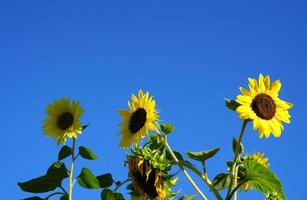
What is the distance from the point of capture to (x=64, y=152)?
13.0 ft

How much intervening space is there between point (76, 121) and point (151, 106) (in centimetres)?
115

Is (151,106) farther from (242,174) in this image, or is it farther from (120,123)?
(242,174)

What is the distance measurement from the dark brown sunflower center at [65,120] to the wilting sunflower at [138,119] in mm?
995

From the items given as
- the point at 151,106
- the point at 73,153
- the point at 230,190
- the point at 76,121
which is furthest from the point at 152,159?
the point at 76,121

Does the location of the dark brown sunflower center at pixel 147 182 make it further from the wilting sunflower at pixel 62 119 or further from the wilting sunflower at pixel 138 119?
the wilting sunflower at pixel 62 119

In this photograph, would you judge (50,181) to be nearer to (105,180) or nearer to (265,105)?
(105,180)

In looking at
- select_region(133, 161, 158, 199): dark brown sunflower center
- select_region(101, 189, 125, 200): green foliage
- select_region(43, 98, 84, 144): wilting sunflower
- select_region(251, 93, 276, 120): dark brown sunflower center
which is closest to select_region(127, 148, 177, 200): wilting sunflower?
select_region(133, 161, 158, 199): dark brown sunflower center

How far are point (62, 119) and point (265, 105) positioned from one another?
1950 mm

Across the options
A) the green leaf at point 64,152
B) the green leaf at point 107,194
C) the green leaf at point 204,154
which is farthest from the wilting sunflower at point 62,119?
the green leaf at point 204,154

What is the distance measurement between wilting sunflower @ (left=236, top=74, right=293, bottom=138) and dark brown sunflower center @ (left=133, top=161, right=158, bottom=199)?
655 mm

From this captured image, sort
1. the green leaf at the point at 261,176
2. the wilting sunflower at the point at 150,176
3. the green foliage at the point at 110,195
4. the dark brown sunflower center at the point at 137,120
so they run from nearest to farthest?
the green leaf at the point at 261,176 → the wilting sunflower at the point at 150,176 → the dark brown sunflower center at the point at 137,120 → the green foliage at the point at 110,195

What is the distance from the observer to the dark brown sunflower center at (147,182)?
3.19m

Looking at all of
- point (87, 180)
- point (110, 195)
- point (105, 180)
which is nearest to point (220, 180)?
point (110, 195)

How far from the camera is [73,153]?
12.9ft
